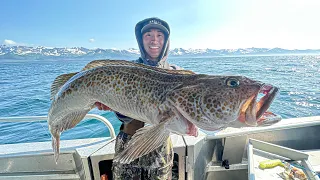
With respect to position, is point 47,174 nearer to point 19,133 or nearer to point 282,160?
point 282,160

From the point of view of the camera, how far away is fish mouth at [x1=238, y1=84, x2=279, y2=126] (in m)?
1.64

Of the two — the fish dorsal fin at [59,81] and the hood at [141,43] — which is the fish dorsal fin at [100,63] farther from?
the hood at [141,43]

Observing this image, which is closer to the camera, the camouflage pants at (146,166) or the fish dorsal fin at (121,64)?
the fish dorsal fin at (121,64)

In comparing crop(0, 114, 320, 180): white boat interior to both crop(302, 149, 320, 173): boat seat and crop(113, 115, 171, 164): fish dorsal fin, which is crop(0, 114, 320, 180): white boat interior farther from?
crop(113, 115, 171, 164): fish dorsal fin

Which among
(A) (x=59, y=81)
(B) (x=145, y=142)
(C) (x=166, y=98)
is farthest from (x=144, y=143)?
(A) (x=59, y=81)

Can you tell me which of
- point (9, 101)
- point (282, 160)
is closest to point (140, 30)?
point (282, 160)

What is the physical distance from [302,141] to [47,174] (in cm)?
444

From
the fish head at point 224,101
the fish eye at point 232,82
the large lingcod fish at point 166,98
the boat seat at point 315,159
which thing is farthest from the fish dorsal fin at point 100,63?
the boat seat at point 315,159

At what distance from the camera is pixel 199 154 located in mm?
3396

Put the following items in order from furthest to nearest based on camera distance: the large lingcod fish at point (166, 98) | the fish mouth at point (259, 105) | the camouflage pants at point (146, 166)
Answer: the camouflage pants at point (146, 166) → the large lingcod fish at point (166, 98) → the fish mouth at point (259, 105)

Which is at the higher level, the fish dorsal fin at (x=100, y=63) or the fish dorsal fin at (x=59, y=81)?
the fish dorsal fin at (x=100, y=63)

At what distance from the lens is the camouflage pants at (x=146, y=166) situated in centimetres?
271

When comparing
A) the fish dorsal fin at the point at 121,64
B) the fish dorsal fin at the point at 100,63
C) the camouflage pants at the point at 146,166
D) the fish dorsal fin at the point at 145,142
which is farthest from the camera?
the camouflage pants at the point at 146,166

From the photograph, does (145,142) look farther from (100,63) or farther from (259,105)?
(100,63)
